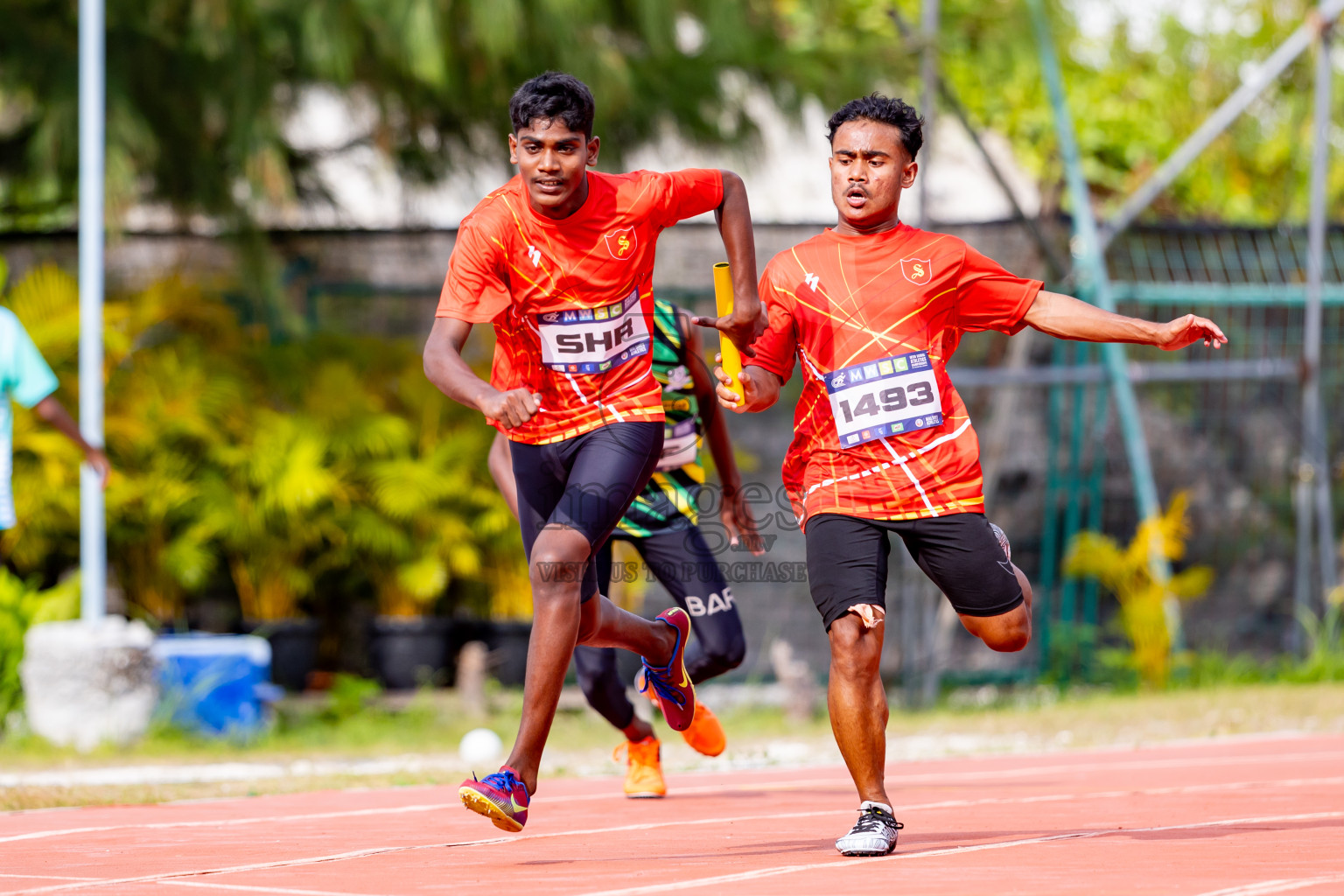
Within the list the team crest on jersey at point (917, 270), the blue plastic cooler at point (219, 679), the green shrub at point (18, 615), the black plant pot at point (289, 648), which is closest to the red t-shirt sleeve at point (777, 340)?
the team crest on jersey at point (917, 270)

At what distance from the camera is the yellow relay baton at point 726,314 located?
4.76m

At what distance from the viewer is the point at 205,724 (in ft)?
32.1

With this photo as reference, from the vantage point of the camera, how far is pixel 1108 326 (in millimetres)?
4883

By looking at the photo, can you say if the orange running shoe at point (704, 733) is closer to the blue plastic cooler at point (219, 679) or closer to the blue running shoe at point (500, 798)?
the blue running shoe at point (500, 798)

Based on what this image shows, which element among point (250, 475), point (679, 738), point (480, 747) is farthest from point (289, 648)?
point (480, 747)

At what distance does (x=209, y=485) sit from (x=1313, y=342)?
7539 mm

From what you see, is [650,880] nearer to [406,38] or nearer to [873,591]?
[873,591]

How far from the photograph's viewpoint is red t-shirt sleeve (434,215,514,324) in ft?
15.6

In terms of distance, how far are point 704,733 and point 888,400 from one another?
202cm

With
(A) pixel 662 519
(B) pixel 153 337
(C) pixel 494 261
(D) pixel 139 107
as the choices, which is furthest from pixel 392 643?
(C) pixel 494 261

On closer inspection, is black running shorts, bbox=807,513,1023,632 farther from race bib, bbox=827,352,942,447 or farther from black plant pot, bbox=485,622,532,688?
black plant pot, bbox=485,622,532,688

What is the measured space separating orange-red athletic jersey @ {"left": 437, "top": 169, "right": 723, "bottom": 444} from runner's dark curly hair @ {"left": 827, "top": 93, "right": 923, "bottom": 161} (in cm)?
58

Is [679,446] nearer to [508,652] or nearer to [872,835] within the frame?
[872,835]

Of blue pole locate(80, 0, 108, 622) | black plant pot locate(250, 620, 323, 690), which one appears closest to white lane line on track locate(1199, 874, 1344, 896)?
blue pole locate(80, 0, 108, 622)
